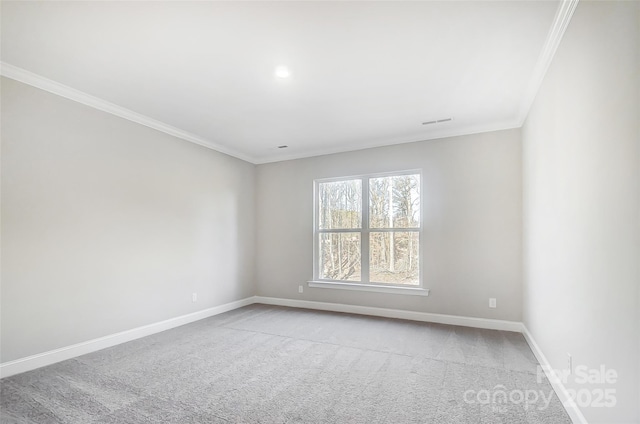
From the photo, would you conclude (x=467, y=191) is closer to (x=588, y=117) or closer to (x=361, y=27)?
(x=588, y=117)

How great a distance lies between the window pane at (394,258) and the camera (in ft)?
15.1

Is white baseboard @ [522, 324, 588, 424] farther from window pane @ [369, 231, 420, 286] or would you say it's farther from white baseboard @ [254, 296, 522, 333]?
window pane @ [369, 231, 420, 286]

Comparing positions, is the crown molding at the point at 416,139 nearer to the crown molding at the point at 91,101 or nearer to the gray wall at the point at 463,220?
the gray wall at the point at 463,220

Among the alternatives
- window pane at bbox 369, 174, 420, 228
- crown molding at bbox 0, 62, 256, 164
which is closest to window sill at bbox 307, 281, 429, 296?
window pane at bbox 369, 174, 420, 228

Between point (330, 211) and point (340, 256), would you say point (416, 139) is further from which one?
point (340, 256)

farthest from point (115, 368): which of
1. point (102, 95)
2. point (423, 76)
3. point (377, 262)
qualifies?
point (423, 76)

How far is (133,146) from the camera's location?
12.5 ft

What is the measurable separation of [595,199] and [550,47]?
1.39 m

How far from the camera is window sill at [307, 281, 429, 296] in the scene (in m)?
4.46

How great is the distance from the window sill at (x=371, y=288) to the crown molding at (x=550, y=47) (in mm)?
2630

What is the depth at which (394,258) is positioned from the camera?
474 centimetres

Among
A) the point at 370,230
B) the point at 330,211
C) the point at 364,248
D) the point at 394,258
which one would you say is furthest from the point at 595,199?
the point at 330,211

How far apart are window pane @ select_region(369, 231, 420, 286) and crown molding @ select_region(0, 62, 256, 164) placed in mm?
3024

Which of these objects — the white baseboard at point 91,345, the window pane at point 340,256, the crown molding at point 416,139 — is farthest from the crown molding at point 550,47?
the white baseboard at point 91,345
